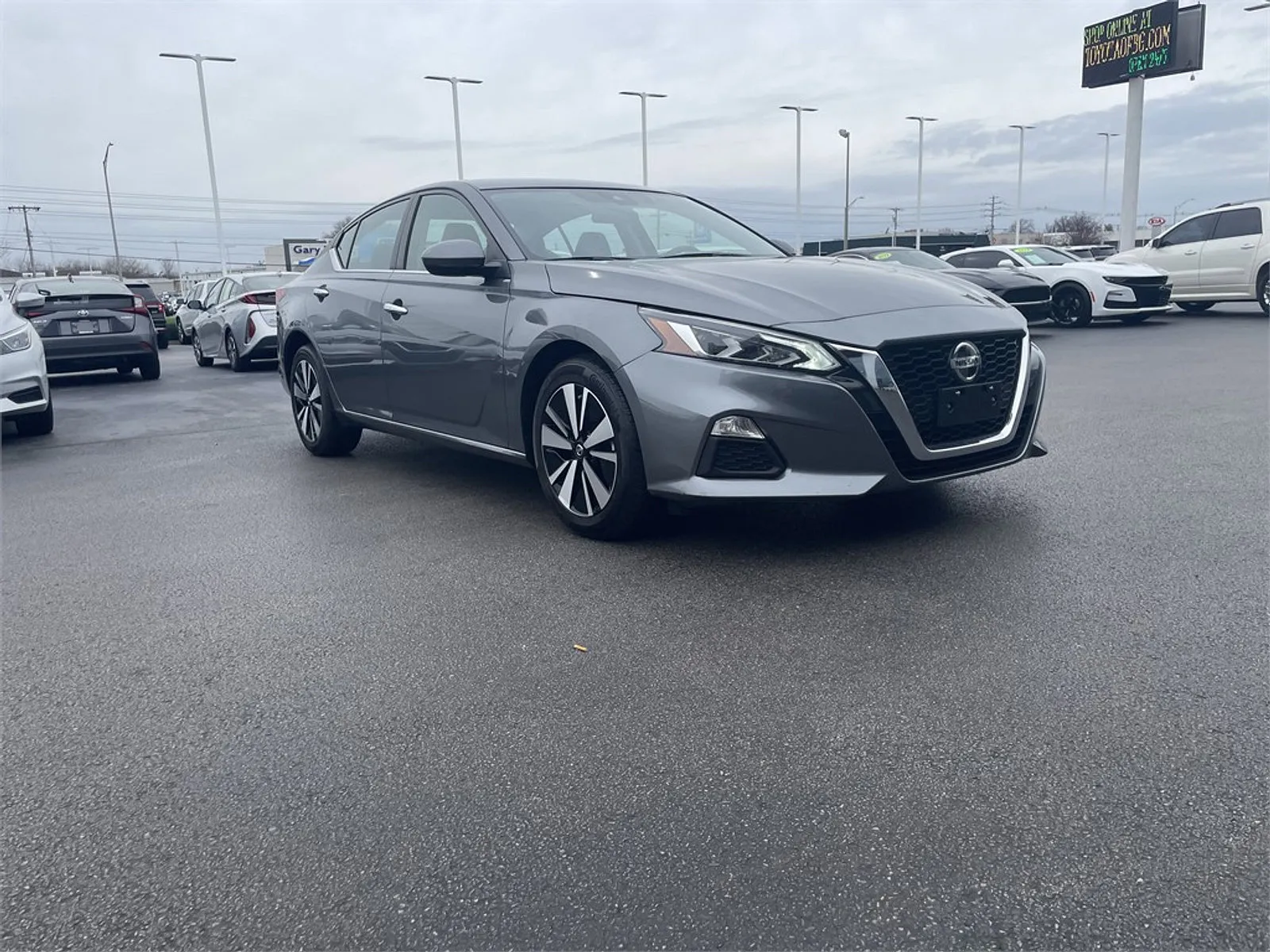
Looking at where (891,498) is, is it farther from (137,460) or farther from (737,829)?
(137,460)

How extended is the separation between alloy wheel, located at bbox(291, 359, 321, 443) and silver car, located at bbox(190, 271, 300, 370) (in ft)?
23.8

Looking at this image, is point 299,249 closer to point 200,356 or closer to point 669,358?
point 200,356

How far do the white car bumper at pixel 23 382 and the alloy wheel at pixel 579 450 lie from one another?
5413mm

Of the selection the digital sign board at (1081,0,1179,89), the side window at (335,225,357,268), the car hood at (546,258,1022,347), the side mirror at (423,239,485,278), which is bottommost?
the car hood at (546,258,1022,347)

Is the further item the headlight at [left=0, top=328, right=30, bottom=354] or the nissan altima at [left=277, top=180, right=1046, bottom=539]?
the headlight at [left=0, top=328, right=30, bottom=354]

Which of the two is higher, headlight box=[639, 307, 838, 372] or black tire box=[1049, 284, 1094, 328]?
headlight box=[639, 307, 838, 372]

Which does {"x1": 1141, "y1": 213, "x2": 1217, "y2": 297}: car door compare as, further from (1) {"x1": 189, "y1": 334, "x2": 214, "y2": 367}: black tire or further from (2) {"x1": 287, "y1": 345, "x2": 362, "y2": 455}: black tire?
→ (1) {"x1": 189, "y1": 334, "x2": 214, "y2": 367}: black tire

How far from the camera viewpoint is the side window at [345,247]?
22.1ft

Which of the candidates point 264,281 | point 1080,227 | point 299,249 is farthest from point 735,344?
point 1080,227

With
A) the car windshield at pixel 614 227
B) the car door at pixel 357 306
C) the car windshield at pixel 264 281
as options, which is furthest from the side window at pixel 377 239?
the car windshield at pixel 264 281

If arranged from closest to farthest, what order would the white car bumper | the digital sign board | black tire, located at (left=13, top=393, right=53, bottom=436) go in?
1. the white car bumper
2. black tire, located at (left=13, top=393, right=53, bottom=436)
3. the digital sign board

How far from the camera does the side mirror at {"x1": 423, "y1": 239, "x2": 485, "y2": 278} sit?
4.93m

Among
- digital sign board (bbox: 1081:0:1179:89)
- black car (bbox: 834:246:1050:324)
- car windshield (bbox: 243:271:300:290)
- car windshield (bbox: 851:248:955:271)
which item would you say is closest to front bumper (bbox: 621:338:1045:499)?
black car (bbox: 834:246:1050:324)

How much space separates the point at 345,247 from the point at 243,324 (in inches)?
359
